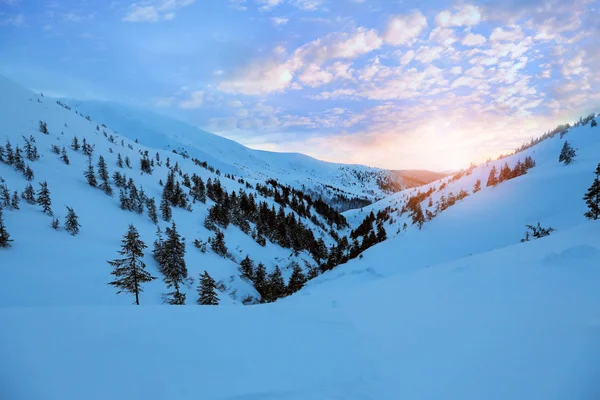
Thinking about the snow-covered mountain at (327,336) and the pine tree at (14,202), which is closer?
the snow-covered mountain at (327,336)

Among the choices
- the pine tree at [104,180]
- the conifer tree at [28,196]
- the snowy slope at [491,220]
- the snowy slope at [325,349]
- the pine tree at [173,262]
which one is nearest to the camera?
the snowy slope at [325,349]

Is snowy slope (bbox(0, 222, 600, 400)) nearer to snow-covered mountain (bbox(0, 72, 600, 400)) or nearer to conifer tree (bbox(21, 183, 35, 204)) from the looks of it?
snow-covered mountain (bbox(0, 72, 600, 400))

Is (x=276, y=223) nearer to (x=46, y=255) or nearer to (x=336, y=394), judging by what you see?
(x=46, y=255)

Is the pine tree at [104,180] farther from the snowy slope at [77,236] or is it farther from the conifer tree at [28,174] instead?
the conifer tree at [28,174]

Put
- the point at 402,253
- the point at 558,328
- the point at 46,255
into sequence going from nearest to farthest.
Result: 1. the point at 558,328
2. the point at 46,255
3. the point at 402,253

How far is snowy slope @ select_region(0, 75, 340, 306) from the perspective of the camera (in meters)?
21.5

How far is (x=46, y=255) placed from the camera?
941 inches

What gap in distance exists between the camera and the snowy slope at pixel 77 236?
70.6 feet

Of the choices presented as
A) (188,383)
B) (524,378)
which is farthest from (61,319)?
(524,378)

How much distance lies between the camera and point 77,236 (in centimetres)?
2952

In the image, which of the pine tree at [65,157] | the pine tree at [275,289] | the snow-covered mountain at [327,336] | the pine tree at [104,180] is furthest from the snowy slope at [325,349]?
the pine tree at [65,157]

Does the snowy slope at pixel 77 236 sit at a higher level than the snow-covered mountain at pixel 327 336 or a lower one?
higher

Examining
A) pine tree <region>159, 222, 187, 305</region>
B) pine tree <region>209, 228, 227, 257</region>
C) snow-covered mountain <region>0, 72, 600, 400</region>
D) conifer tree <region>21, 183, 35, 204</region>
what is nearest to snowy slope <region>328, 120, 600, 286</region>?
pine tree <region>209, 228, 227, 257</region>

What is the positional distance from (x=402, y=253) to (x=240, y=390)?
46366mm
